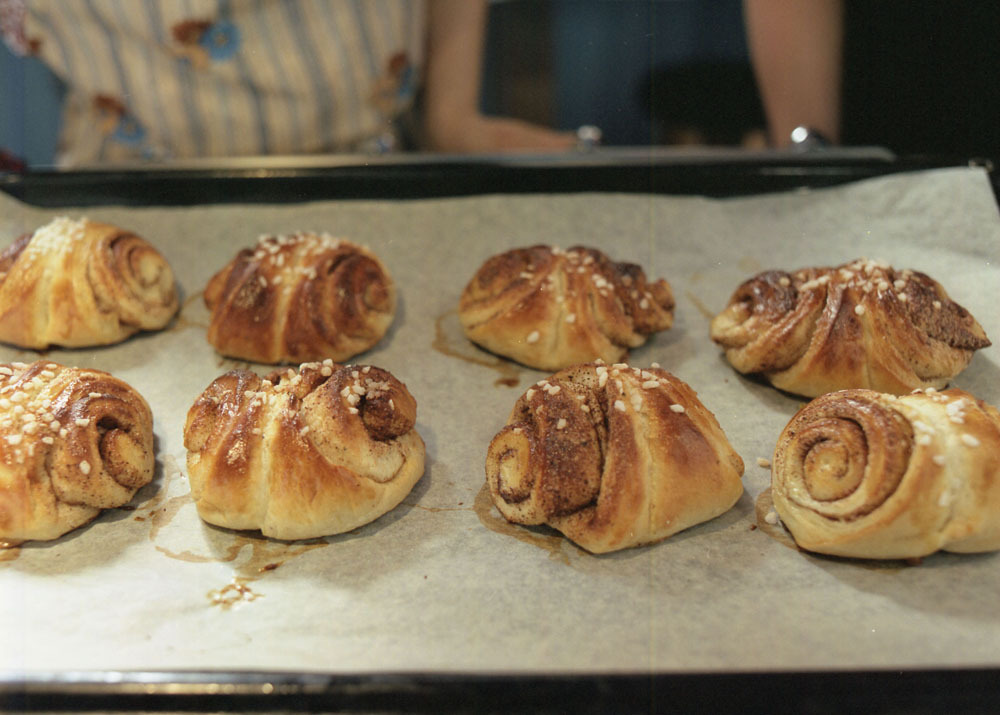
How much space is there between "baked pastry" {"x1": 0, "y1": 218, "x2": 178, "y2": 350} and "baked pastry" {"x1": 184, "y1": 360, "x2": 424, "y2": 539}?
0.85 meters

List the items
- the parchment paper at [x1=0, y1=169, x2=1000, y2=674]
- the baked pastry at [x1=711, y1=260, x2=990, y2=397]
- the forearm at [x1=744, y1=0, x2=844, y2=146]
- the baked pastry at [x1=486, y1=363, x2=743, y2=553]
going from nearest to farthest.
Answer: the parchment paper at [x1=0, y1=169, x2=1000, y2=674], the baked pastry at [x1=486, y1=363, x2=743, y2=553], the baked pastry at [x1=711, y1=260, x2=990, y2=397], the forearm at [x1=744, y1=0, x2=844, y2=146]

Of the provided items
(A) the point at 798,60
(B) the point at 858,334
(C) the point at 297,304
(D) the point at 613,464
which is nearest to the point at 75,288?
(C) the point at 297,304

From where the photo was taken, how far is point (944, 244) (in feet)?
10.3

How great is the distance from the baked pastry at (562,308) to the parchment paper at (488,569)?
0.41 feet

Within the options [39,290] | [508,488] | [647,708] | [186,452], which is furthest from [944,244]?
[39,290]

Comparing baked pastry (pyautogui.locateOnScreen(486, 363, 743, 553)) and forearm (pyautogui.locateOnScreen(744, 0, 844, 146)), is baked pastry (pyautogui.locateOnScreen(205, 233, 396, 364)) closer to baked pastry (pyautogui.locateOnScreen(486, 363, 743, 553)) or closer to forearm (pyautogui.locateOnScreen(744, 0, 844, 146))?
baked pastry (pyautogui.locateOnScreen(486, 363, 743, 553))

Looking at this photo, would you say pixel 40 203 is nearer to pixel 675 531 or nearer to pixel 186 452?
pixel 186 452

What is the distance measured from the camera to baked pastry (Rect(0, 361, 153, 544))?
7.26 feet

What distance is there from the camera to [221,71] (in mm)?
3725

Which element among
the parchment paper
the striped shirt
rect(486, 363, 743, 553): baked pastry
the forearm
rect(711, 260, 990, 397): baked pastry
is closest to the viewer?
the parchment paper

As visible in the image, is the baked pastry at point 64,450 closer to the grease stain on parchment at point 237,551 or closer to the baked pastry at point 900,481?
the grease stain on parchment at point 237,551

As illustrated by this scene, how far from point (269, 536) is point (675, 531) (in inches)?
42.7

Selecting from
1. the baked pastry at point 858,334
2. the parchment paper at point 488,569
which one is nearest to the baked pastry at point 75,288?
the parchment paper at point 488,569

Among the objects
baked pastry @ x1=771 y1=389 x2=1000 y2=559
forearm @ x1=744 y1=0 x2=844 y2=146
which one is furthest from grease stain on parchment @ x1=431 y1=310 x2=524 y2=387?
forearm @ x1=744 y1=0 x2=844 y2=146
